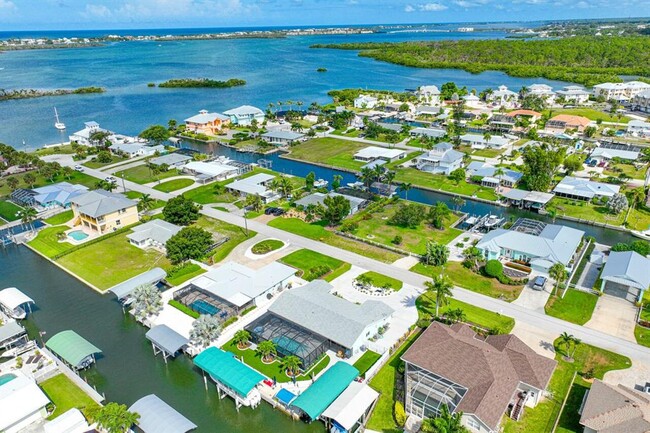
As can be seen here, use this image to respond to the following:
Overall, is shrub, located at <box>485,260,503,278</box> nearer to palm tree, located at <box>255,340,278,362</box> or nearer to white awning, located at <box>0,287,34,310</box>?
palm tree, located at <box>255,340,278,362</box>

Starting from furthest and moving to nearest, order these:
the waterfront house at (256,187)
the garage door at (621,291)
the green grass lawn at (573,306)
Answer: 1. the waterfront house at (256,187)
2. the garage door at (621,291)
3. the green grass lawn at (573,306)

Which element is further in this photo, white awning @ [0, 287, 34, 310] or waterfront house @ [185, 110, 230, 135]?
waterfront house @ [185, 110, 230, 135]

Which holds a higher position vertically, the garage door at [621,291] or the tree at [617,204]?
the tree at [617,204]

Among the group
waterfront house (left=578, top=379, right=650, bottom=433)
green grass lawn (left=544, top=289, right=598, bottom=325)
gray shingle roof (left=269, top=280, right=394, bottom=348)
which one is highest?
waterfront house (left=578, top=379, right=650, bottom=433)

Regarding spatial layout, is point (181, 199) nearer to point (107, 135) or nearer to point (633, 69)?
point (107, 135)

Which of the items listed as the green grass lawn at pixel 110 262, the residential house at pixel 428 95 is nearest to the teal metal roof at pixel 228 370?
the green grass lawn at pixel 110 262

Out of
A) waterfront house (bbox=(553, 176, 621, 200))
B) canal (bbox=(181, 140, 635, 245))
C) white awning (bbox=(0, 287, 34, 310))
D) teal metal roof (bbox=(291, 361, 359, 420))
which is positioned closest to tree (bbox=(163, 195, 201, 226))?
white awning (bbox=(0, 287, 34, 310))

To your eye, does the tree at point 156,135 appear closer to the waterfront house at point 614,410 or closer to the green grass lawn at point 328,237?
the green grass lawn at point 328,237
